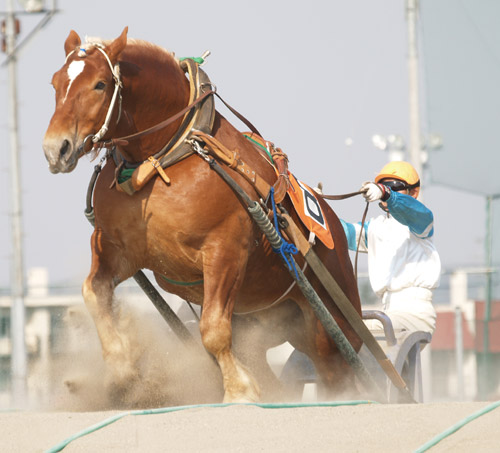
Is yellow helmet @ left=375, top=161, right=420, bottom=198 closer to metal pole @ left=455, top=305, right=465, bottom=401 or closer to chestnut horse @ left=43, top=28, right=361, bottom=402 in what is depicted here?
chestnut horse @ left=43, top=28, right=361, bottom=402

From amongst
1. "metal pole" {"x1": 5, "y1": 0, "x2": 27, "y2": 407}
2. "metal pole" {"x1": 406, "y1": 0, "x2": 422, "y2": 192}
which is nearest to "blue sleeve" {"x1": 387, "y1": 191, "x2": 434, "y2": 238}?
"metal pole" {"x1": 5, "y1": 0, "x2": 27, "y2": 407}

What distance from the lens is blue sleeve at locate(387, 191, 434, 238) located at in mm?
5848

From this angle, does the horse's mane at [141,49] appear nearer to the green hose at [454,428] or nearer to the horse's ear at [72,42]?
the horse's ear at [72,42]

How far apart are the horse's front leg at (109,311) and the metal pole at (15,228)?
5.81 meters

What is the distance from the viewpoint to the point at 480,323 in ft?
31.4

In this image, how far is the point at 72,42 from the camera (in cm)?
451

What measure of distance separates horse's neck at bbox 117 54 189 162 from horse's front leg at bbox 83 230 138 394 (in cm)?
49

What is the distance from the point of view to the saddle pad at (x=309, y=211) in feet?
16.8

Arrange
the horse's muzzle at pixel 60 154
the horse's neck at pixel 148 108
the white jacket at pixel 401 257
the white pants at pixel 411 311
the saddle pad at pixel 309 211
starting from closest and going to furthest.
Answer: the horse's muzzle at pixel 60 154
the horse's neck at pixel 148 108
the saddle pad at pixel 309 211
the white pants at pixel 411 311
the white jacket at pixel 401 257

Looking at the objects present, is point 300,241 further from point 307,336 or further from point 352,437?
point 352,437

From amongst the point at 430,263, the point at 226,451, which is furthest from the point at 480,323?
the point at 226,451

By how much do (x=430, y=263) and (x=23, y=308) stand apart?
18.2ft

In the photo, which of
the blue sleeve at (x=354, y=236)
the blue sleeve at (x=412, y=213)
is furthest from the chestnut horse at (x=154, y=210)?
the blue sleeve at (x=354, y=236)

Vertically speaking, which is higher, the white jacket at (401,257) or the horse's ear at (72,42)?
the horse's ear at (72,42)
